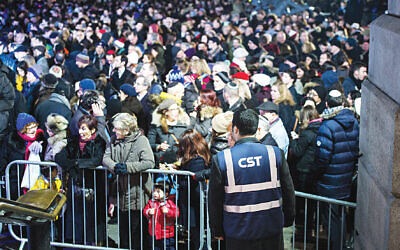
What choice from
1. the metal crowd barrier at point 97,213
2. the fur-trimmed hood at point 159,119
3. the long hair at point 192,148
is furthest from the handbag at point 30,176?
the long hair at point 192,148

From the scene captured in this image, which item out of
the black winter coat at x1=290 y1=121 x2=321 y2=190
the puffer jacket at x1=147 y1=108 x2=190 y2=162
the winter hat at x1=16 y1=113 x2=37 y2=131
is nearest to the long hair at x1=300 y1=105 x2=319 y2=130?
the black winter coat at x1=290 y1=121 x2=321 y2=190

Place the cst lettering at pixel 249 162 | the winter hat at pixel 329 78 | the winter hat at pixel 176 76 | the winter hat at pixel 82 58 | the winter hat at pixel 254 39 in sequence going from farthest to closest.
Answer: the winter hat at pixel 254 39, the winter hat at pixel 82 58, the winter hat at pixel 329 78, the winter hat at pixel 176 76, the cst lettering at pixel 249 162

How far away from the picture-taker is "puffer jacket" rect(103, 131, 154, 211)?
6293 mm

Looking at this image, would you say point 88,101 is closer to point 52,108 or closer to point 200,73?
point 52,108

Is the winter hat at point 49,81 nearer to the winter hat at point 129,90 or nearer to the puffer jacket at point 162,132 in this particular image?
the winter hat at point 129,90

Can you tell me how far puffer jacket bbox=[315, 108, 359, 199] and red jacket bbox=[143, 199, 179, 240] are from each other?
1773 millimetres

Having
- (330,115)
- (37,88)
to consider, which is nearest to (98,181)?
(330,115)

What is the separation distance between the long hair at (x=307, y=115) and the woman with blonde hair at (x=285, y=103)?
0.90 meters

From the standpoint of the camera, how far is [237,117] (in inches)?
176

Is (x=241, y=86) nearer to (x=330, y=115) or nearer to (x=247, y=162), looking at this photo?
(x=330, y=115)

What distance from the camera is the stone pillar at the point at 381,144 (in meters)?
4.07

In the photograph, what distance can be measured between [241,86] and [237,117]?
439 cm

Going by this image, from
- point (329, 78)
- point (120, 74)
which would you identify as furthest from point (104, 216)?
point (329, 78)

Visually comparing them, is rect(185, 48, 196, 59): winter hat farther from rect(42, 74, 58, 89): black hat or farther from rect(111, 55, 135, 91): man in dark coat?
rect(42, 74, 58, 89): black hat
